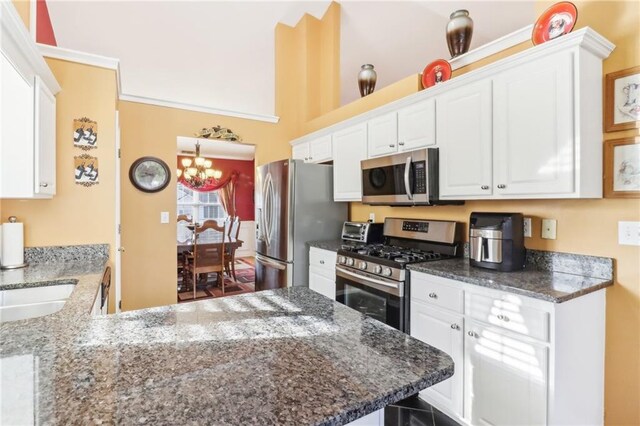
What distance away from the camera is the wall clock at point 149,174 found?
336 centimetres

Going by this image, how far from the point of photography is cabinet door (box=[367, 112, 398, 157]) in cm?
263

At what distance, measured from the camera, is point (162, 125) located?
3.49 meters

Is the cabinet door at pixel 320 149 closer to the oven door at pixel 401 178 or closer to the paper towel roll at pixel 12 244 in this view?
the oven door at pixel 401 178

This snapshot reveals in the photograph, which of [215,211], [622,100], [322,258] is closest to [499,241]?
[622,100]

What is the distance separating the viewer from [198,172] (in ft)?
21.8

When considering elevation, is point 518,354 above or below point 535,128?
below

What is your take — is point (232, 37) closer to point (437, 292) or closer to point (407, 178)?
→ point (407, 178)

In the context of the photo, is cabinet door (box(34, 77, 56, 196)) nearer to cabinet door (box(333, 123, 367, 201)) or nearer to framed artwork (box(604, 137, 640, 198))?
cabinet door (box(333, 123, 367, 201))

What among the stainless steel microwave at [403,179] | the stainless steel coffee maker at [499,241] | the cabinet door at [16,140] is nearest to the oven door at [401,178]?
the stainless steel microwave at [403,179]

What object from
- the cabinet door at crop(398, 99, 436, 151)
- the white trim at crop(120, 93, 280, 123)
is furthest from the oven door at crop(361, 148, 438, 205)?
the white trim at crop(120, 93, 280, 123)

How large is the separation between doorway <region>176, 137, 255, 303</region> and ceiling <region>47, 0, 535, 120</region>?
4.91 ft

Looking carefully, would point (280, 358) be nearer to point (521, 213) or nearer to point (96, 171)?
point (521, 213)

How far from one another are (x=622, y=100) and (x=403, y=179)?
127 centimetres

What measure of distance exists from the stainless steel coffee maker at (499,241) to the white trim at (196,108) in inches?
115
